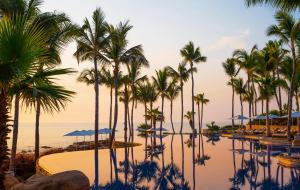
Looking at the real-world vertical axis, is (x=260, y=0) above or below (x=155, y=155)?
above

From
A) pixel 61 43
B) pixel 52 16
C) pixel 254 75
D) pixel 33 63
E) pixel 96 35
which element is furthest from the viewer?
pixel 254 75

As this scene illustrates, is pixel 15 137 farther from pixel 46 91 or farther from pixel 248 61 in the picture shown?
pixel 248 61

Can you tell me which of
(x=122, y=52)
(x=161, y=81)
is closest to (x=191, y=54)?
(x=161, y=81)

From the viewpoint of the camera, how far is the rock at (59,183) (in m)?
9.86

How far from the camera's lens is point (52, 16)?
50.7 feet

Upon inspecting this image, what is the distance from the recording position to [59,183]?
10000 mm

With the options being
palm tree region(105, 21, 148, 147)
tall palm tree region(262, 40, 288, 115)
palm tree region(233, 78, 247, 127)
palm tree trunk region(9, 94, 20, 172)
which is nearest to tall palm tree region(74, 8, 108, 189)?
palm tree region(105, 21, 148, 147)

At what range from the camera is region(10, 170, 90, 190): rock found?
9.86m

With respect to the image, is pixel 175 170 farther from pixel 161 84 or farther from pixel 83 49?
pixel 161 84

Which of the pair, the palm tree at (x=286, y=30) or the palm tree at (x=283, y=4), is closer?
the palm tree at (x=283, y=4)

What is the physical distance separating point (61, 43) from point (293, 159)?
14.4 m

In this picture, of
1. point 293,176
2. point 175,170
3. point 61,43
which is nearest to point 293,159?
point 293,176

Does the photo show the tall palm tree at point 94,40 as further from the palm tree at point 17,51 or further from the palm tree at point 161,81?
the palm tree at point 161,81

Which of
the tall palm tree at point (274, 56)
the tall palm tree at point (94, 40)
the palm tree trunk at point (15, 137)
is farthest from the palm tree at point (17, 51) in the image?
the tall palm tree at point (274, 56)
